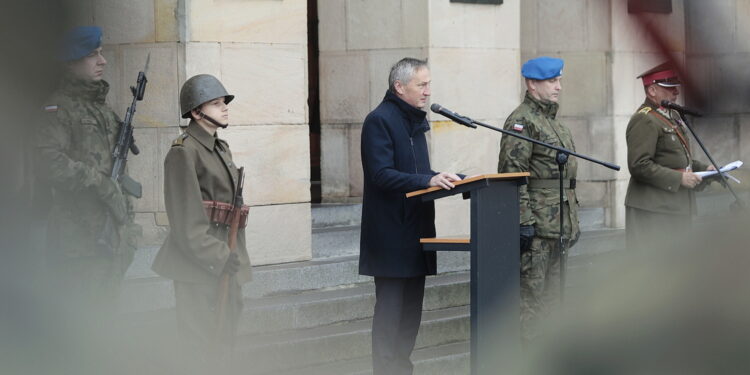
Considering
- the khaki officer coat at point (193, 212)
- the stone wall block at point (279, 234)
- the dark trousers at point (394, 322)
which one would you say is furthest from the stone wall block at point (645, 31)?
the stone wall block at point (279, 234)

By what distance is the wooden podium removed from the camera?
3990 mm

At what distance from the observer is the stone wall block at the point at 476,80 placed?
7395 millimetres

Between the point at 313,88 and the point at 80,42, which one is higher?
the point at 313,88

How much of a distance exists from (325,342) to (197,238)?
2.04m

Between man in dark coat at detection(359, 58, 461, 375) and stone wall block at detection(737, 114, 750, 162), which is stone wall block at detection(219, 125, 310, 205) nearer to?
man in dark coat at detection(359, 58, 461, 375)

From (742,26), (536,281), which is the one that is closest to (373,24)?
(536,281)

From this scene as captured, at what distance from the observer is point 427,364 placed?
227 inches

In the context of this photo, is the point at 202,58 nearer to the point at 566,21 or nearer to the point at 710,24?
the point at 566,21

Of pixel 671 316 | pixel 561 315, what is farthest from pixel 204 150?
pixel 671 316

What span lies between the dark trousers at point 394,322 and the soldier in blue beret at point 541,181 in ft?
2.46

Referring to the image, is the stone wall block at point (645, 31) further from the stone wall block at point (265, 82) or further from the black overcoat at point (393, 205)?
the stone wall block at point (265, 82)

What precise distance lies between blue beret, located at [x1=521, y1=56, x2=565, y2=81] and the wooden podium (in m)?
1.17

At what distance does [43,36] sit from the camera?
1040 millimetres

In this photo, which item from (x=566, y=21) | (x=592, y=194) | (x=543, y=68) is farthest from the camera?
(x=592, y=194)
